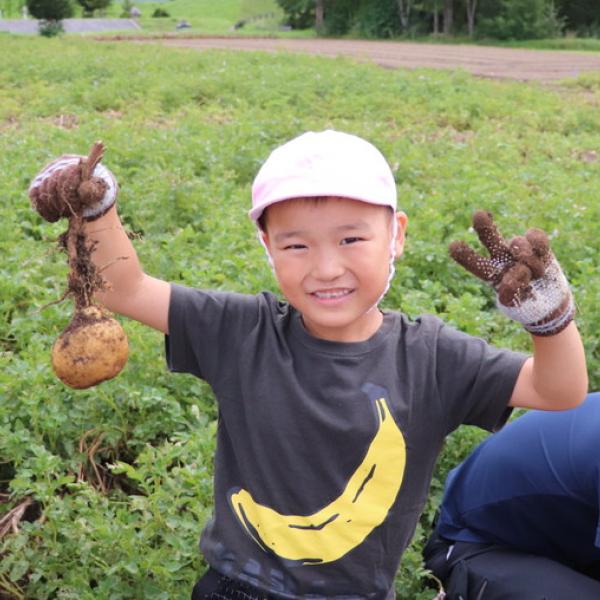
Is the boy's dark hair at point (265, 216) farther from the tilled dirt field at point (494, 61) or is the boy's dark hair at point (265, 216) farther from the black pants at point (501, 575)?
the tilled dirt field at point (494, 61)

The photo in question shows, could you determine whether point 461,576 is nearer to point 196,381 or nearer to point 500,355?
point 500,355

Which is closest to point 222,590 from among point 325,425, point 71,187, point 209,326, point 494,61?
point 325,425

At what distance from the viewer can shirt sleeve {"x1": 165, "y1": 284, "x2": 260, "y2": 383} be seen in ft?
7.15

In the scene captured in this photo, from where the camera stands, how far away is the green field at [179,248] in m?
2.82

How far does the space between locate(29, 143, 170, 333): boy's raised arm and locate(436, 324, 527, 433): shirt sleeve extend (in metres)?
0.67

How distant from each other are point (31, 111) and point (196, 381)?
762 cm

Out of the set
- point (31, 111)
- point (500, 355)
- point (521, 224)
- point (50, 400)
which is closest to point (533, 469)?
point (500, 355)

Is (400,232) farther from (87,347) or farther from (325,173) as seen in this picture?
(87,347)

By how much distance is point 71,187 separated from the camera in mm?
1945

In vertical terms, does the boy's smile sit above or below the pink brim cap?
below

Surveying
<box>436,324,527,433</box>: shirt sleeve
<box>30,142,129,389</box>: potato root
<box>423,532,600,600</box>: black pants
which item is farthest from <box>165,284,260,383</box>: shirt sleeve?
<box>423,532,600,600</box>: black pants

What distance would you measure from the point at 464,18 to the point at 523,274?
40346mm

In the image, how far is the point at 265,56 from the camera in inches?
708

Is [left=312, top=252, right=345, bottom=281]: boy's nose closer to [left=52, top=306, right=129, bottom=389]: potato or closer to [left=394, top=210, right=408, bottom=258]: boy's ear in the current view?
[left=394, top=210, right=408, bottom=258]: boy's ear
